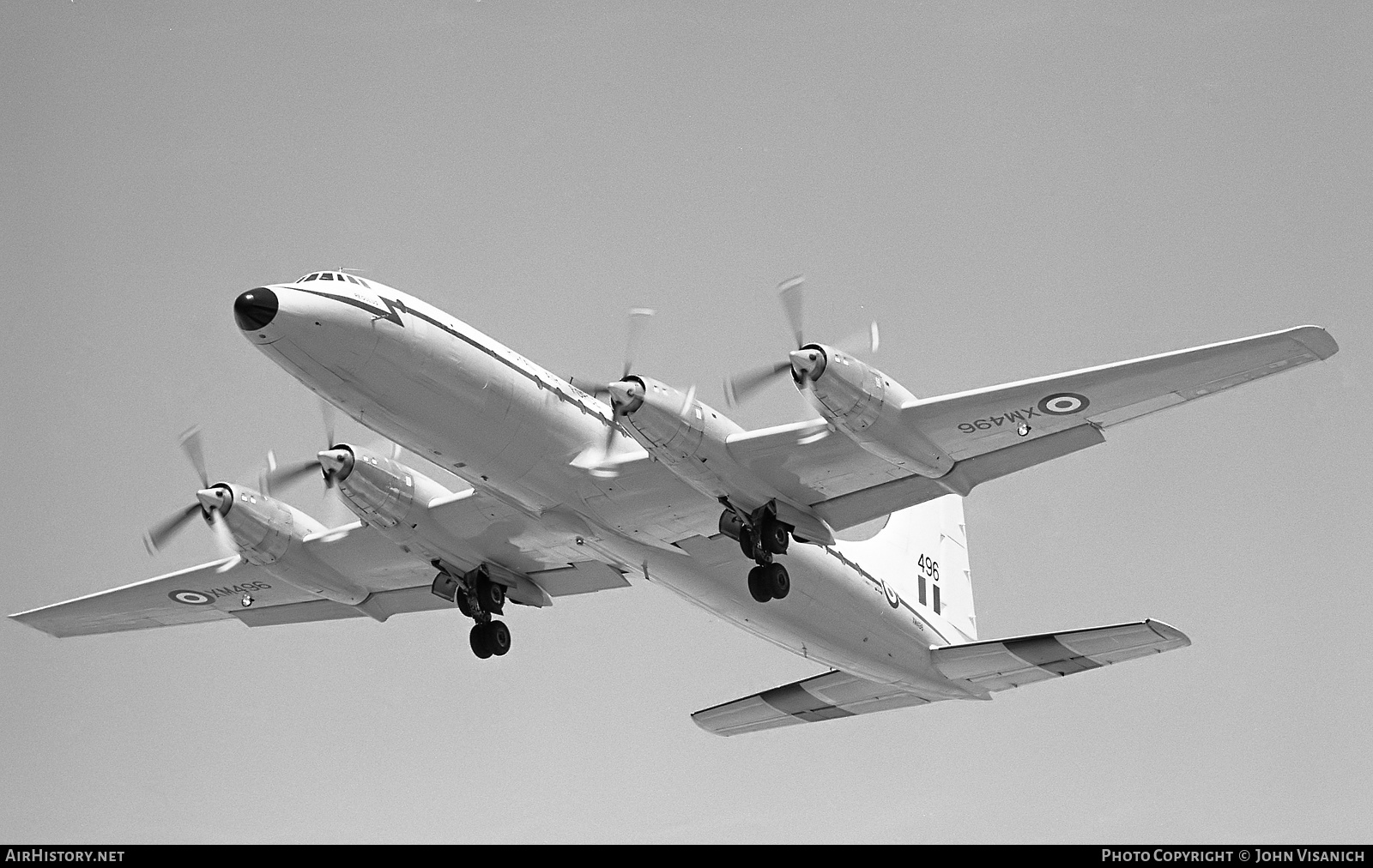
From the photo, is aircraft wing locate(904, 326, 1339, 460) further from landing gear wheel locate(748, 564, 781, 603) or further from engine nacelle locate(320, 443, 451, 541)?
engine nacelle locate(320, 443, 451, 541)

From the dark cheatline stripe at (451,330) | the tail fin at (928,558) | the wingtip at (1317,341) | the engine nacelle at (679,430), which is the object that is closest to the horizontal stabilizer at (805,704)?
the tail fin at (928,558)

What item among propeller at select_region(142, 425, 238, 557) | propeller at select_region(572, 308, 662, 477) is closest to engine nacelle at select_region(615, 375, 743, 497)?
propeller at select_region(572, 308, 662, 477)

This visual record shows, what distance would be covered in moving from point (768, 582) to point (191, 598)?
35.8 ft

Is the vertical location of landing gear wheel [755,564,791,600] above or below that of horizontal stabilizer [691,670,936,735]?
above

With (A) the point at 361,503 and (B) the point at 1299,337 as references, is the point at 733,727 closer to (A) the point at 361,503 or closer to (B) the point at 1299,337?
(A) the point at 361,503

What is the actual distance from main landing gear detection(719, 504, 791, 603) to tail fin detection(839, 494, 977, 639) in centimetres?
334

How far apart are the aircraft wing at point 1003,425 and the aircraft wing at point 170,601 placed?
9526mm

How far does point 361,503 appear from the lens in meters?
21.5

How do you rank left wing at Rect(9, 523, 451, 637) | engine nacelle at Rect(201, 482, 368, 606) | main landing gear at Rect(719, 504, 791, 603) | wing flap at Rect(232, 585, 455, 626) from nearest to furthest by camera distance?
main landing gear at Rect(719, 504, 791, 603)
engine nacelle at Rect(201, 482, 368, 606)
left wing at Rect(9, 523, 451, 637)
wing flap at Rect(232, 585, 455, 626)

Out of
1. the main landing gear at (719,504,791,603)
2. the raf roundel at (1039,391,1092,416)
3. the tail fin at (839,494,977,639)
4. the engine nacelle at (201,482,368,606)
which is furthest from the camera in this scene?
the tail fin at (839,494,977,639)

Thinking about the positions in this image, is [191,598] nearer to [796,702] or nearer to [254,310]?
[254,310]

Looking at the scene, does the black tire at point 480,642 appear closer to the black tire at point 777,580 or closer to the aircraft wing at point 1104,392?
the black tire at point 777,580

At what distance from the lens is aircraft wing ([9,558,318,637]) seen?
25.1 meters
